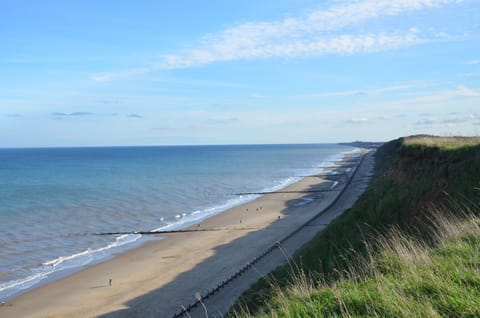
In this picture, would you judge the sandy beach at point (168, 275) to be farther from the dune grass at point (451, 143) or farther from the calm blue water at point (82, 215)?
the dune grass at point (451, 143)

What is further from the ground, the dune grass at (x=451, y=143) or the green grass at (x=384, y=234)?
Answer: the dune grass at (x=451, y=143)

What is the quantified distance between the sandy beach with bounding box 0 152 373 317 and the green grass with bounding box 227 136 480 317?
3.36m

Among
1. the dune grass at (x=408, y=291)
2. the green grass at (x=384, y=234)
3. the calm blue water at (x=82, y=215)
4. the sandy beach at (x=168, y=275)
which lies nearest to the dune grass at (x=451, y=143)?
the green grass at (x=384, y=234)

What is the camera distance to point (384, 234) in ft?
48.2

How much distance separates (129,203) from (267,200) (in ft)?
51.9

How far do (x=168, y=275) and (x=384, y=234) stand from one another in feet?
→ 40.5

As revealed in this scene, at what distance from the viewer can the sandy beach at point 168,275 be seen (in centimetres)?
1852

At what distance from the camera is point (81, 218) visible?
41188 mm

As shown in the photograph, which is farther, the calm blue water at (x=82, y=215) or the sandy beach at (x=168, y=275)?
the calm blue water at (x=82, y=215)

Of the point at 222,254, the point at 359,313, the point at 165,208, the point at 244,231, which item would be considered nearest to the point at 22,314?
the point at 222,254

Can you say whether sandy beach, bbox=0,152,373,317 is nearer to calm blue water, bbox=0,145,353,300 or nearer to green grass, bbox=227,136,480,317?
calm blue water, bbox=0,145,353,300

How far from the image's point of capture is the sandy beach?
18.5 m

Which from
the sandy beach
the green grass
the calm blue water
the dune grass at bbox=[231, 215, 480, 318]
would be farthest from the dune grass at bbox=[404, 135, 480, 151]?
the calm blue water

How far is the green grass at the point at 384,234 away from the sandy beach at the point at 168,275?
336cm
